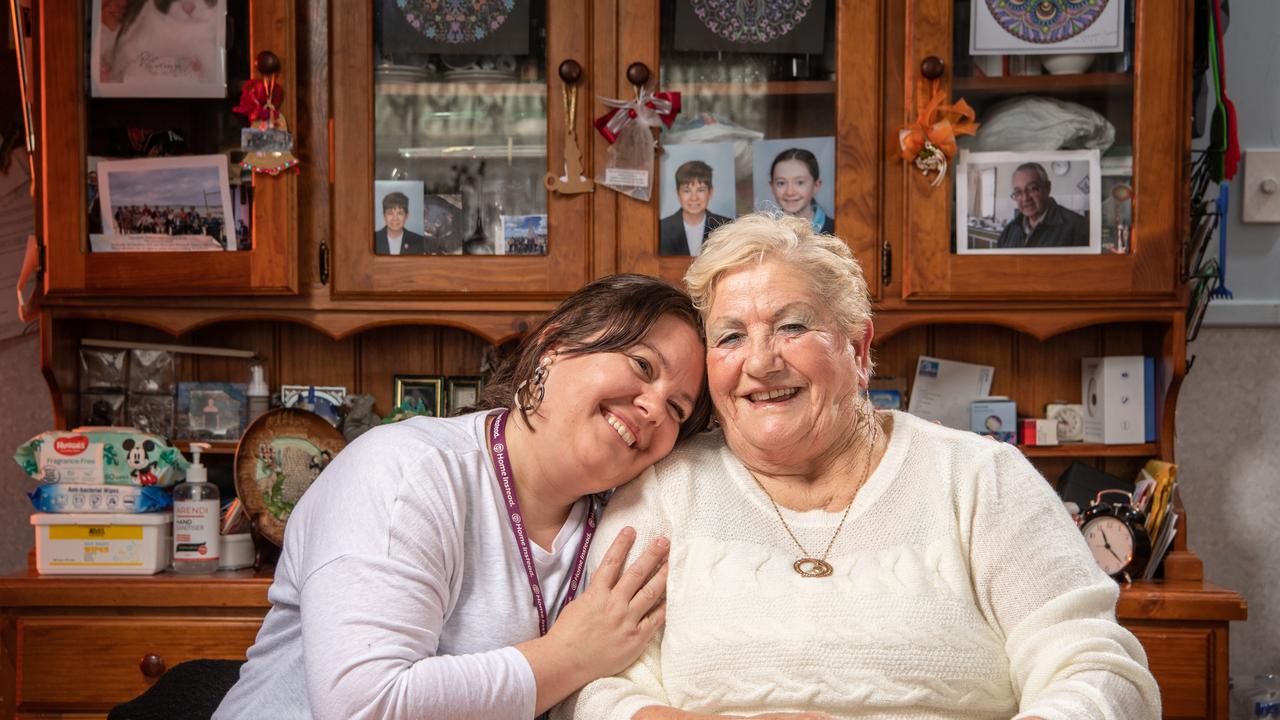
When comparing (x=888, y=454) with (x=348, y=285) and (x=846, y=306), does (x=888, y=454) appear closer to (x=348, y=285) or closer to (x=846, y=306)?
(x=846, y=306)

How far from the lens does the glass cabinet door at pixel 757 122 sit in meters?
2.26

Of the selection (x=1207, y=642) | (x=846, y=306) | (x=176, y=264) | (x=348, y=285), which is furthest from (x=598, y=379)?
(x=1207, y=642)

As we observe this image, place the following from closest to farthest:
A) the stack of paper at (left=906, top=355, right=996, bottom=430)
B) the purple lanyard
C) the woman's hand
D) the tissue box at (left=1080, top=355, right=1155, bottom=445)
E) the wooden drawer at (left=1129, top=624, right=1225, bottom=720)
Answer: the woman's hand, the purple lanyard, the wooden drawer at (left=1129, top=624, right=1225, bottom=720), the tissue box at (left=1080, top=355, right=1155, bottom=445), the stack of paper at (left=906, top=355, right=996, bottom=430)

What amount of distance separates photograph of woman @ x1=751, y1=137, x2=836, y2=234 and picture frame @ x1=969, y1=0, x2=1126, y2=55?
0.39 m

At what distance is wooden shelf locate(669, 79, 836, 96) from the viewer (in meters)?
2.30

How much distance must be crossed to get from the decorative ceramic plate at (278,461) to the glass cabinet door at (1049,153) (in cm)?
132

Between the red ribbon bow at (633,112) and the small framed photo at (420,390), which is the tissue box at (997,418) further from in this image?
the small framed photo at (420,390)

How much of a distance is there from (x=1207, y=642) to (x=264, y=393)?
207cm

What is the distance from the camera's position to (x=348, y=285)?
2.29 m

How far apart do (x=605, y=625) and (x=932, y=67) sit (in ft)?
4.68

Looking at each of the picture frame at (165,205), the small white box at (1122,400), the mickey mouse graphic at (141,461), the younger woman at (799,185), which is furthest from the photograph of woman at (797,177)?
the mickey mouse graphic at (141,461)

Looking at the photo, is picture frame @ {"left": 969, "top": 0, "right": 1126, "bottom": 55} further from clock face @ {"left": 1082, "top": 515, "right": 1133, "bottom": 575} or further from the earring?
the earring

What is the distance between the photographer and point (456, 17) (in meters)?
2.31

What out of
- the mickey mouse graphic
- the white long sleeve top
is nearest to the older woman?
the white long sleeve top
